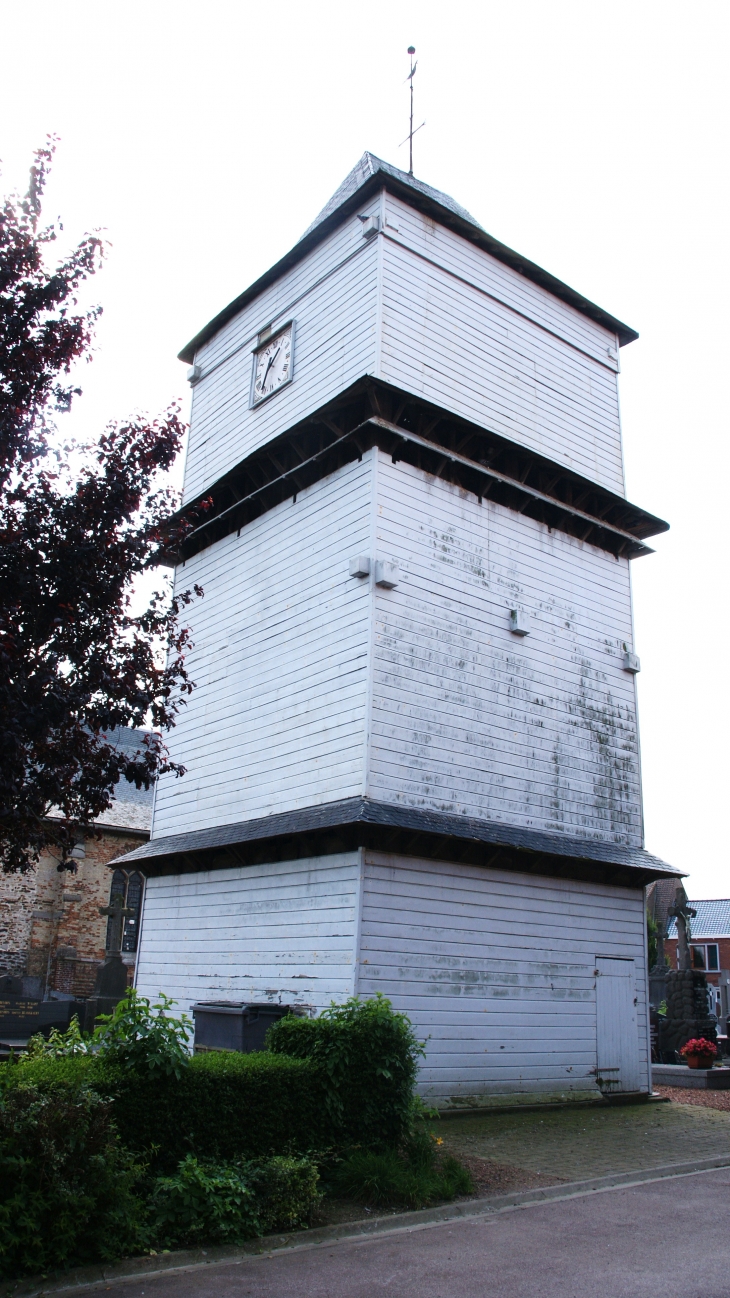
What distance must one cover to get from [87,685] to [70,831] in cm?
180

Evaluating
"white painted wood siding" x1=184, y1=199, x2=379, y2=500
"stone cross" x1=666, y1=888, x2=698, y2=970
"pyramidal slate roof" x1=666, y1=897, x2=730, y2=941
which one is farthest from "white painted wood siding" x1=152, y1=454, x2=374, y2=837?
"pyramidal slate roof" x1=666, y1=897, x2=730, y2=941

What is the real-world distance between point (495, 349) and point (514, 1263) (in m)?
14.9

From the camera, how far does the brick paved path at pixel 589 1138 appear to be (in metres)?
10.4

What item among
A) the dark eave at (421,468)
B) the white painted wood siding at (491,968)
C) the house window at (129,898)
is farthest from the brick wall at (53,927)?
the white painted wood siding at (491,968)

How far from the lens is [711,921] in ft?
181

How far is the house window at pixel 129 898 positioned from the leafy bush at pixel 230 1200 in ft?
73.1

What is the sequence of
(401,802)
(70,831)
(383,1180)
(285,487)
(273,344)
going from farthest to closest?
(273,344)
(285,487)
(401,802)
(70,831)
(383,1180)

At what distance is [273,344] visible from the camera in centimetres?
1902

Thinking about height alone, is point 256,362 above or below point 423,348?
above

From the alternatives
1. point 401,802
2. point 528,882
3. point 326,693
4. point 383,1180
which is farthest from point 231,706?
point 383,1180

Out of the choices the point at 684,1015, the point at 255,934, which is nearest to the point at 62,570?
the point at 255,934

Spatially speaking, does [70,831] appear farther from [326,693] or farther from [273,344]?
[273,344]

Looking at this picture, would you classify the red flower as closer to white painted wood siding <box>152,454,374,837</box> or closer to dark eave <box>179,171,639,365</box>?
white painted wood siding <box>152,454,374,837</box>

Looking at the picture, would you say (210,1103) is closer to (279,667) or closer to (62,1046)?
(62,1046)
